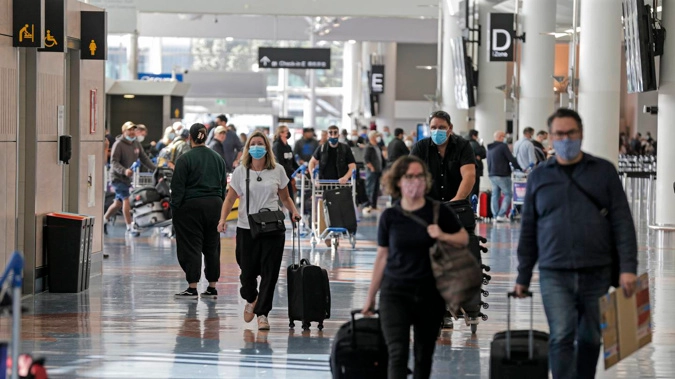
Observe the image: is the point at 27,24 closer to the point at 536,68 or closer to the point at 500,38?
the point at 500,38

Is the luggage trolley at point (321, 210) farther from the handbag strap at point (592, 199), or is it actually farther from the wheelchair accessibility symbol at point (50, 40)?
the handbag strap at point (592, 199)

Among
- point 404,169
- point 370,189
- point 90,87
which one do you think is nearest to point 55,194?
point 90,87

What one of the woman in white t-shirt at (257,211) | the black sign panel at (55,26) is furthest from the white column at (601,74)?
the woman in white t-shirt at (257,211)

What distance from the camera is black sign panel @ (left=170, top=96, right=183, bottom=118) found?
105 feet

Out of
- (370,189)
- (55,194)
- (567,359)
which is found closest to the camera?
(567,359)

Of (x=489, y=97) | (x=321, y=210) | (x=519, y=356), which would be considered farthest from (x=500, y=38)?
(x=519, y=356)

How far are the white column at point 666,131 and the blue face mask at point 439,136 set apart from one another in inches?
469

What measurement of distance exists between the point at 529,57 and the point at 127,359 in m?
20.3

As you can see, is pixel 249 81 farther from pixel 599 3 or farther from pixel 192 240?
pixel 192 240

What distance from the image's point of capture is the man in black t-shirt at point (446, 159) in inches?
386

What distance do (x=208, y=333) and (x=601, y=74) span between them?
47.6 feet

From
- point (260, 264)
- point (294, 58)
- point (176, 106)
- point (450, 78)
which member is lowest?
point (260, 264)

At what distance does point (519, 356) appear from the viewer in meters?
6.80

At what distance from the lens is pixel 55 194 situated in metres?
13.3
